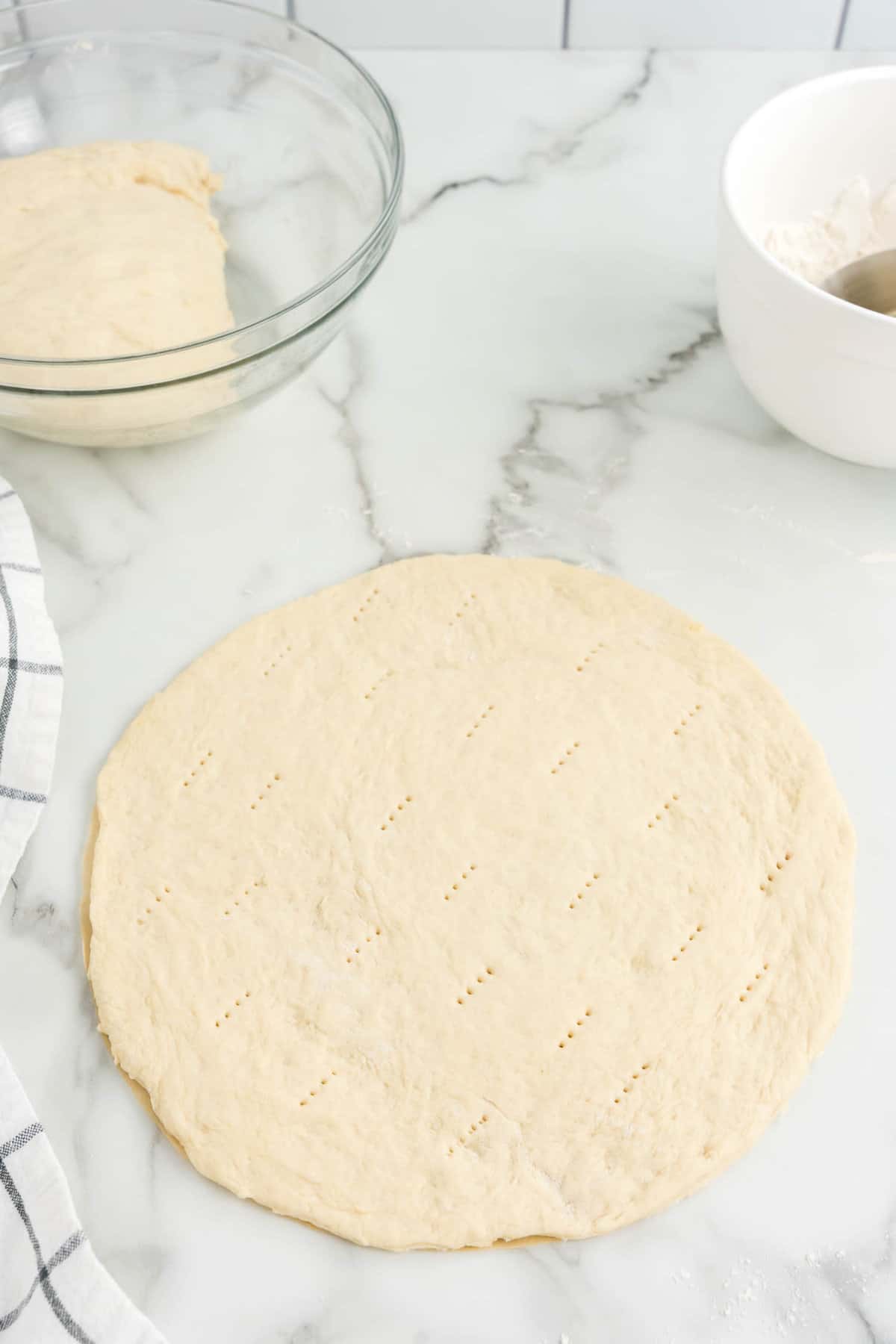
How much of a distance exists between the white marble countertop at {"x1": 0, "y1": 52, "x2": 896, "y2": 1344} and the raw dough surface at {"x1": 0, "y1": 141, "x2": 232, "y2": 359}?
13 cm

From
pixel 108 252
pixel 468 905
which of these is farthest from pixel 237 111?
pixel 468 905

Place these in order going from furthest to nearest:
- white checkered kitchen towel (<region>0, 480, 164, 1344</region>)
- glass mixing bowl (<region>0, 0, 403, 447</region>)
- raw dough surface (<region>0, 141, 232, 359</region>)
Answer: glass mixing bowl (<region>0, 0, 403, 447</region>) → raw dough surface (<region>0, 141, 232, 359</region>) → white checkered kitchen towel (<region>0, 480, 164, 1344</region>)

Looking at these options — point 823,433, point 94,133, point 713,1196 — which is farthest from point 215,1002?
point 94,133

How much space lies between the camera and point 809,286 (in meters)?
0.94

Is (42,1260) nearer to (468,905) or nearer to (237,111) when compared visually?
(468,905)

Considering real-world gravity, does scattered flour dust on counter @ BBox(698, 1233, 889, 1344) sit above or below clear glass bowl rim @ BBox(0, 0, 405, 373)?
below

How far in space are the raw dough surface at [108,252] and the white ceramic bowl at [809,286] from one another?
18.3 inches

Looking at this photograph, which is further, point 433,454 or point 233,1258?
point 433,454

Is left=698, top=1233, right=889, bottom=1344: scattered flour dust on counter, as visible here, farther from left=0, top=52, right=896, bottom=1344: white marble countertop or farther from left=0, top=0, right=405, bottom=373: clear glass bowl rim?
left=0, top=0, right=405, bottom=373: clear glass bowl rim

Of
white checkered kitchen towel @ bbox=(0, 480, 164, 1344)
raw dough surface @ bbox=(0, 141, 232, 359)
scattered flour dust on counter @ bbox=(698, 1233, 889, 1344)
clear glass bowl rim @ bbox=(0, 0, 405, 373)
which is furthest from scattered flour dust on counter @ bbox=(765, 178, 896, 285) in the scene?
white checkered kitchen towel @ bbox=(0, 480, 164, 1344)

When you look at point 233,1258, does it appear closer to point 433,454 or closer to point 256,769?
point 256,769

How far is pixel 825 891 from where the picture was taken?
0.89m

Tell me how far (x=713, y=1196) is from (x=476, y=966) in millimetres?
215

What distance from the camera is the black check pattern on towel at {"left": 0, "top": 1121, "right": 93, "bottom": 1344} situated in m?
0.75
